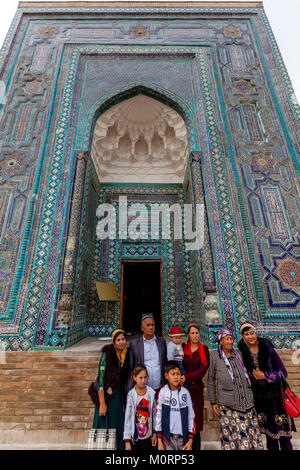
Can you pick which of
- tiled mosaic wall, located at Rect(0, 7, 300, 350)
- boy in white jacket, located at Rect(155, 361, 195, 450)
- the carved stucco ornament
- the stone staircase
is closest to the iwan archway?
tiled mosaic wall, located at Rect(0, 7, 300, 350)

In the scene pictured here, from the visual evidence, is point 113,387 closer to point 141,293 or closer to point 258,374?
point 258,374

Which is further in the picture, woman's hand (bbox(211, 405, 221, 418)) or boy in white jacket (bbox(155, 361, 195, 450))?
woman's hand (bbox(211, 405, 221, 418))

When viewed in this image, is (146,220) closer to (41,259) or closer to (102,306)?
(102,306)

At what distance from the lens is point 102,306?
557 centimetres

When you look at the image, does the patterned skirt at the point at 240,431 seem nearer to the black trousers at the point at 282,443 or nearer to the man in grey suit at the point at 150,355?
the black trousers at the point at 282,443

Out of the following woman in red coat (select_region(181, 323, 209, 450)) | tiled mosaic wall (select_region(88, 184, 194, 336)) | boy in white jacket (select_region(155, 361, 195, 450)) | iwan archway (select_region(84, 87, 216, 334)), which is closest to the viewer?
boy in white jacket (select_region(155, 361, 195, 450))

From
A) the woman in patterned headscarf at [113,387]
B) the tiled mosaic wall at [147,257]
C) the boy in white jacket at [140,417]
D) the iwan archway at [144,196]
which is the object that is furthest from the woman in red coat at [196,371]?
the tiled mosaic wall at [147,257]

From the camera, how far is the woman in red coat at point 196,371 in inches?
80.6

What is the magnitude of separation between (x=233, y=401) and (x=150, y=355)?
0.71 meters

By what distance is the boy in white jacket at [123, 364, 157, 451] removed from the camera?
5.70 ft

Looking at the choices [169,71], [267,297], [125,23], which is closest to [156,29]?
[125,23]

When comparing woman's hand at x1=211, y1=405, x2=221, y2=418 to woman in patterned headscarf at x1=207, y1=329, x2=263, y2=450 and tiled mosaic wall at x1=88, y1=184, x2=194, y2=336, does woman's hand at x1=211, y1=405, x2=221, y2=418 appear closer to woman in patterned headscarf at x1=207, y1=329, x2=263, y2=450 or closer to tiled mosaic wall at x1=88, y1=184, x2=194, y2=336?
woman in patterned headscarf at x1=207, y1=329, x2=263, y2=450

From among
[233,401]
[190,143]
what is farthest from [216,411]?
[190,143]
